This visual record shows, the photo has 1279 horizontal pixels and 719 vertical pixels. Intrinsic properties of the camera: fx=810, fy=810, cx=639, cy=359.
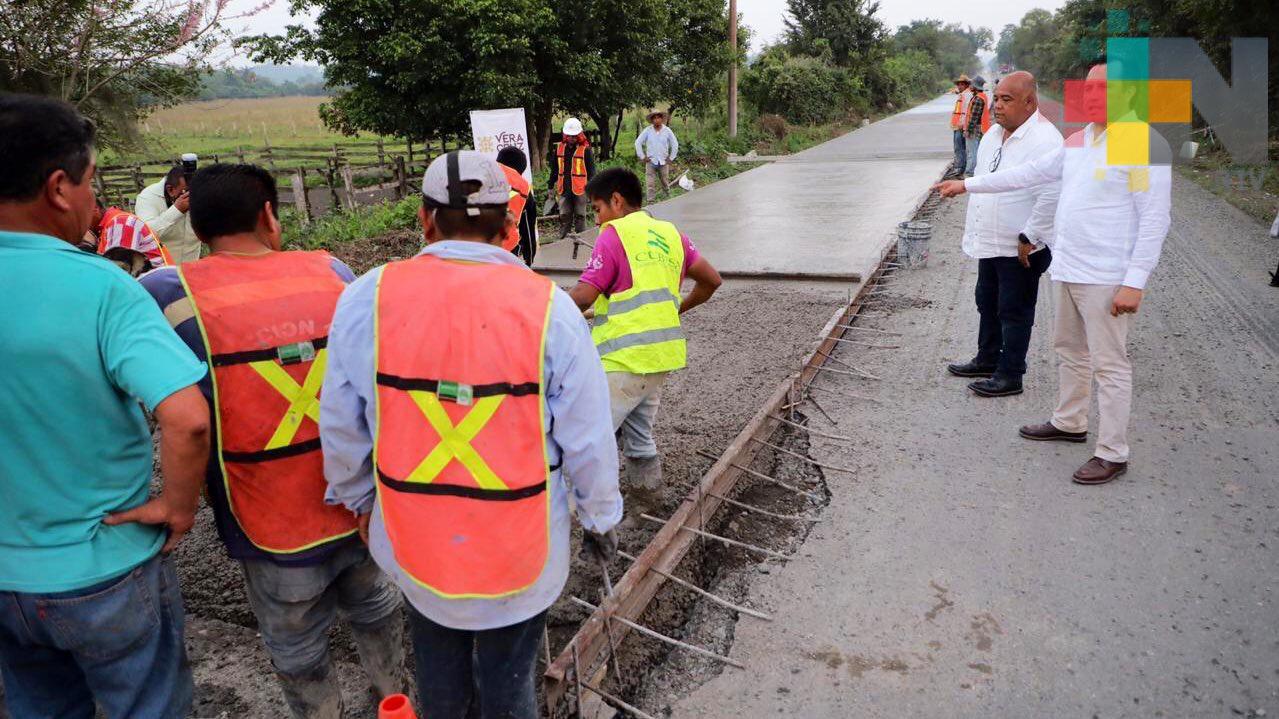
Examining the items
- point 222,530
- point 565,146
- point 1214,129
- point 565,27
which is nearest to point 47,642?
point 222,530

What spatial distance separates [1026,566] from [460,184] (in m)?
2.90

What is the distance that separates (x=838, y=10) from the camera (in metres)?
43.2

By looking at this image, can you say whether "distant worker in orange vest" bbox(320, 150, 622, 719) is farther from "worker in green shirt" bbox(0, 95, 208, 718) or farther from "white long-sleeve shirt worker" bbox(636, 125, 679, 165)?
"white long-sleeve shirt worker" bbox(636, 125, 679, 165)

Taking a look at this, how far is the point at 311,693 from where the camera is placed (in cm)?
239

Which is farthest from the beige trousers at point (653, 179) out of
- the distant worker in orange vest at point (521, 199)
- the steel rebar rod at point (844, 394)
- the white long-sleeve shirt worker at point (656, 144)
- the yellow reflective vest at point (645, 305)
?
the yellow reflective vest at point (645, 305)

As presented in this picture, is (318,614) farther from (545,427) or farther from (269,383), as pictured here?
(545,427)

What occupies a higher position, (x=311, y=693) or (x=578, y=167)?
(x=578, y=167)

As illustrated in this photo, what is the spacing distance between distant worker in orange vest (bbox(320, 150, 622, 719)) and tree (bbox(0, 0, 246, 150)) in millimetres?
11144

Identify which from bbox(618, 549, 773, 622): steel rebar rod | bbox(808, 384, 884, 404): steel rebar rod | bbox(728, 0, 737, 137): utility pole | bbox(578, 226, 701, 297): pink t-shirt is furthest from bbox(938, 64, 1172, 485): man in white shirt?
bbox(728, 0, 737, 137): utility pole

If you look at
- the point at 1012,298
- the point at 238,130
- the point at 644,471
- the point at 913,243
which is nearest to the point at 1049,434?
the point at 1012,298

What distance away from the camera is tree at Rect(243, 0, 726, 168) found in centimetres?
1399

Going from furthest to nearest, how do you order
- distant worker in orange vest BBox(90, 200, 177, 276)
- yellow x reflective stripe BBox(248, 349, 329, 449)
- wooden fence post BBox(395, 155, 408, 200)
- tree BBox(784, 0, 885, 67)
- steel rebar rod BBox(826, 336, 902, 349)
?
tree BBox(784, 0, 885, 67), wooden fence post BBox(395, 155, 408, 200), steel rebar rod BBox(826, 336, 902, 349), distant worker in orange vest BBox(90, 200, 177, 276), yellow x reflective stripe BBox(248, 349, 329, 449)

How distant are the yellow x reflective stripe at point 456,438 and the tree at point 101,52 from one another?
447 inches

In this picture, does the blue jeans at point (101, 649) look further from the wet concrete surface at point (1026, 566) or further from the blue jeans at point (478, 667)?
the wet concrete surface at point (1026, 566)
